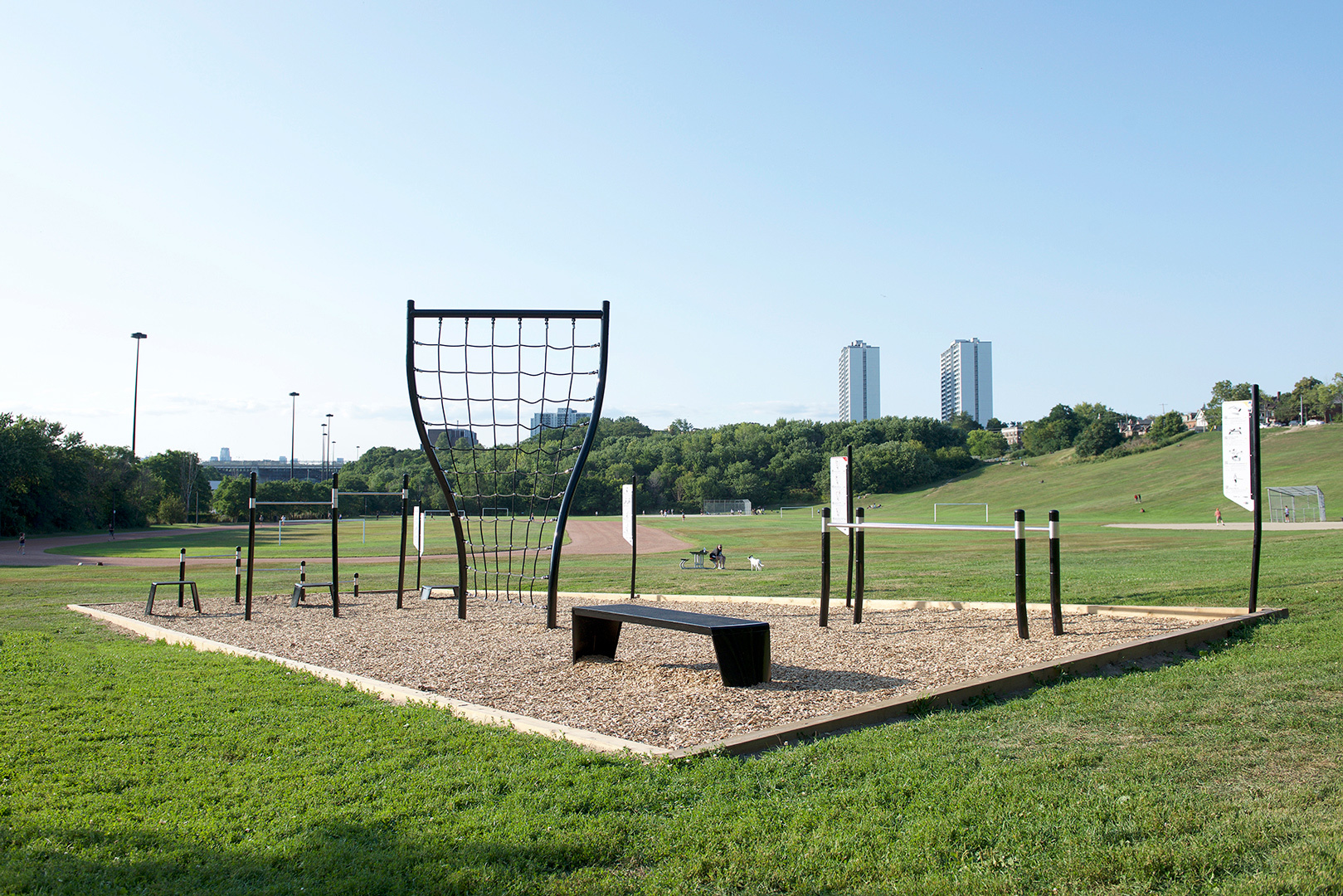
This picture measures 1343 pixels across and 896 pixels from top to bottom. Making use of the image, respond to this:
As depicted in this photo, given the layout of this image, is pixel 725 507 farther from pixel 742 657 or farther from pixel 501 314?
pixel 742 657

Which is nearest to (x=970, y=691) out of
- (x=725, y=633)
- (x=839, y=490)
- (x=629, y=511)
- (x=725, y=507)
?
(x=725, y=633)

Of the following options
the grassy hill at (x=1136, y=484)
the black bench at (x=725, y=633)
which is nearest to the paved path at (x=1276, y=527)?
the grassy hill at (x=1136, y=484)

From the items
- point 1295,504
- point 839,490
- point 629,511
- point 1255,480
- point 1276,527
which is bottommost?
point 1276,527

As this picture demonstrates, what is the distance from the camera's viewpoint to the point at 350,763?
4324mm

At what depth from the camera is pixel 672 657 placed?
7.35 meters

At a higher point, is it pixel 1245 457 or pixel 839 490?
pixel 1245 457

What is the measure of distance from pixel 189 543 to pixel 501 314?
38.0 meters

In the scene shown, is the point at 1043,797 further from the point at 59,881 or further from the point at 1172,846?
the point at 59,881

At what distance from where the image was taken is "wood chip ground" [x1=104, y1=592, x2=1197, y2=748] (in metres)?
5.46

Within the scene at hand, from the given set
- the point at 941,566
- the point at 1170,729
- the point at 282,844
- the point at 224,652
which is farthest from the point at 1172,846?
the point at 941,566

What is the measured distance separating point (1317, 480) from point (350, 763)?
70.0 m

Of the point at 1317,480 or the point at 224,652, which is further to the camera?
the point at 1317,480

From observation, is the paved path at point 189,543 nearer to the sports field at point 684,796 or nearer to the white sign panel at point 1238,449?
the sports field at point 684,796

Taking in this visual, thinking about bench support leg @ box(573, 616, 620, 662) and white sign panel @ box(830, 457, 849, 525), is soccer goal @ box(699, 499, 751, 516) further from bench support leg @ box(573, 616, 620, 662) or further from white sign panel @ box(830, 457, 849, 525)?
bench support leg @ box(573, 616, 620, 662)
